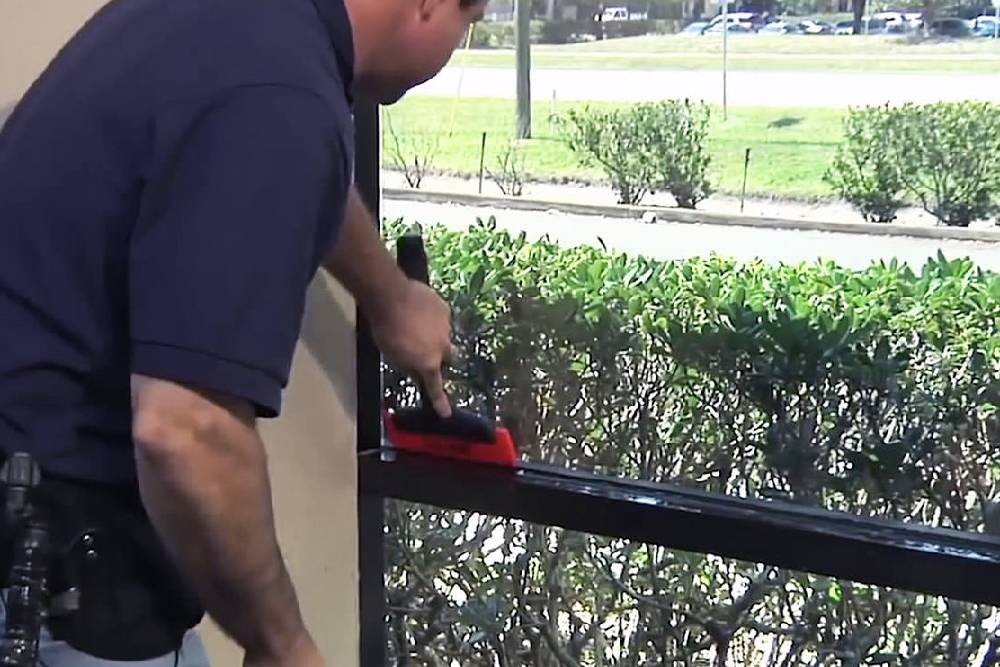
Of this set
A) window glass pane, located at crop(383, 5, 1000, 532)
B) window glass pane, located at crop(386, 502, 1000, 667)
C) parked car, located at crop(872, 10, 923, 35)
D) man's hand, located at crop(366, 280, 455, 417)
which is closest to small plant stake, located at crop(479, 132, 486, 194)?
window glass pane, located at crop(383, 5, 1000, 532)

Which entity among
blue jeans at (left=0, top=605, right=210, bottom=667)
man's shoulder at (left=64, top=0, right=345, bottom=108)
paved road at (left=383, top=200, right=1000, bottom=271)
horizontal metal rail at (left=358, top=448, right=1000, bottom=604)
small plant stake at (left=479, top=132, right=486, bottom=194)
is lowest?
horizontal metal rail at (left=358, top=448, right=1000, bottom=604)

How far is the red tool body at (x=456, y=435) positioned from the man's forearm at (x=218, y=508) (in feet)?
2.64

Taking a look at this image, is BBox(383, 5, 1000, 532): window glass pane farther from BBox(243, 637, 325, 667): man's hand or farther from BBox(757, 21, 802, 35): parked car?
BBox(243, 637, 325, 667): man's hand

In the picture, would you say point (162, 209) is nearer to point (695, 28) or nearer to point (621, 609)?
point (695, 28)

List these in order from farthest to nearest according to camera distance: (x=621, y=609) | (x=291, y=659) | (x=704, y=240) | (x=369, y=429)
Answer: (x=369, y=429)
(x=621, y=609)
(x=704, y=240)
(x=291, y=659)

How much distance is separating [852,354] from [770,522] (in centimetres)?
23

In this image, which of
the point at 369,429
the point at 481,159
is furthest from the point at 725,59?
the point at 369,429

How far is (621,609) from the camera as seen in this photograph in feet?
6.73

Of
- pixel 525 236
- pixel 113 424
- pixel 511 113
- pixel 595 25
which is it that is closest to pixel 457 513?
pixel 525 236

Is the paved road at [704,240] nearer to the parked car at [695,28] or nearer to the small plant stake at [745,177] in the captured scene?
the small plant stake at [745,177]

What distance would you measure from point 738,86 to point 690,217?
0.59 feet

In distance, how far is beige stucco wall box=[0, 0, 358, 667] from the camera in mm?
2111

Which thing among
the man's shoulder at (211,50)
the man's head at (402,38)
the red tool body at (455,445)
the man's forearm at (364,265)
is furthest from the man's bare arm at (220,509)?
the red tool body at (455,445)

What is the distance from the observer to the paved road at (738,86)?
169cm
